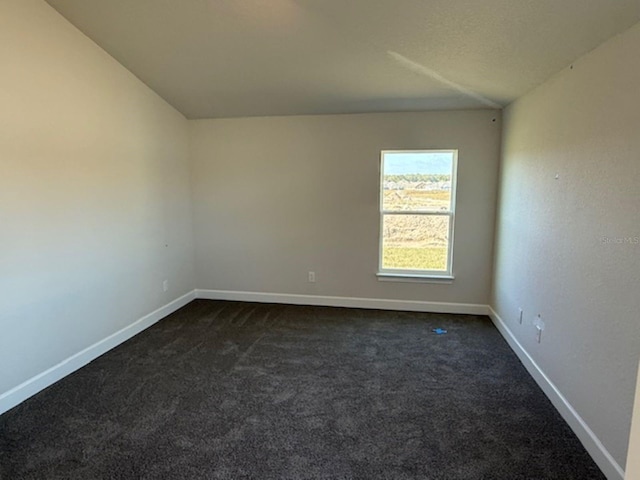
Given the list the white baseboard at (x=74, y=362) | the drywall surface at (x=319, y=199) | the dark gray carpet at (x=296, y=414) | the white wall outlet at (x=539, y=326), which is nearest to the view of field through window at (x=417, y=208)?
the drywall surface at (x=319, y=199)

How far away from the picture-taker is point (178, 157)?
423 cm

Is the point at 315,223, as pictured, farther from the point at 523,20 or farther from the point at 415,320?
the point at 523,20

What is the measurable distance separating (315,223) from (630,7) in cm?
310

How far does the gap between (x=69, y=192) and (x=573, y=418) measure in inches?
143

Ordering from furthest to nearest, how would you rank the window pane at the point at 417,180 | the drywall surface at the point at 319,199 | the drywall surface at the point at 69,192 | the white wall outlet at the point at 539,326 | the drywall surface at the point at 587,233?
1. the window pane at the point at 417,180
2. the drywall surface at the point at 319,199
3. the white wall outlet at the point at 539,326
4. the drywall surface at the point at 69,192
5. the drywall surface at the point at 587,233


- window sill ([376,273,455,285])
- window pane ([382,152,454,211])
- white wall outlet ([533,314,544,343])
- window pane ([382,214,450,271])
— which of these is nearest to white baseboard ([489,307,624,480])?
white wall outlet ([533,314,544,343])

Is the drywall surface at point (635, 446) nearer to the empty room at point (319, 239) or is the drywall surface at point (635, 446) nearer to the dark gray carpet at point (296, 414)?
the empty room at point (319, 239)

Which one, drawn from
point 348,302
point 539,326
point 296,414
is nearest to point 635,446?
point 296,414

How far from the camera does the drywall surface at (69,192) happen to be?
2359mm

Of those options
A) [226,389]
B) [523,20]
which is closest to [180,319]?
[226,389]

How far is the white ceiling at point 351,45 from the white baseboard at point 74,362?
227 cm

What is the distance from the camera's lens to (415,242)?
Result: 4.17 metres

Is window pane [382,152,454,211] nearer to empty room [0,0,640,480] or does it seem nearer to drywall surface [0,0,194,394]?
empty room [0,0,640,480]

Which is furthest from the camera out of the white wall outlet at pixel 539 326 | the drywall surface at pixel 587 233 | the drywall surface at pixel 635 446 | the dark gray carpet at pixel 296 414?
the white wall outlet at pixel 539 326
